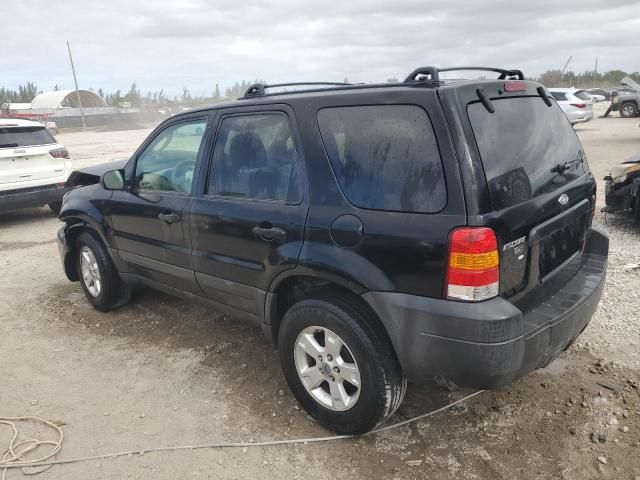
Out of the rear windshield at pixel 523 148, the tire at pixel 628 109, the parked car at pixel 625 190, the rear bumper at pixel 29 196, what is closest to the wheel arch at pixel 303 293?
the rear windshield at pixel 523 148

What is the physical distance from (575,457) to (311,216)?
182cm

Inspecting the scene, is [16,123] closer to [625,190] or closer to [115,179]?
[115,179]

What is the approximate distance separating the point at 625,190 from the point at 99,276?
19.1ft

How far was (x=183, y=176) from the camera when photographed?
3.62 metres

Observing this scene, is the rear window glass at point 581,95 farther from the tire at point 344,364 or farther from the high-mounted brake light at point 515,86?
the tire at point 344,364

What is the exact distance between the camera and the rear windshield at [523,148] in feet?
7.77

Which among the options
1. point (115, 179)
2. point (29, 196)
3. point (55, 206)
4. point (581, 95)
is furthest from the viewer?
point (581, 95)

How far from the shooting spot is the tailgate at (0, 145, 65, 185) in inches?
310

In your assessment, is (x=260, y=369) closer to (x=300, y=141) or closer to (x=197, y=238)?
(x=197, y=238)

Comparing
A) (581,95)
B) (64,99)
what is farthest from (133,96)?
(581,95)

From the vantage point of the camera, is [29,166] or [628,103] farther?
[628,103]

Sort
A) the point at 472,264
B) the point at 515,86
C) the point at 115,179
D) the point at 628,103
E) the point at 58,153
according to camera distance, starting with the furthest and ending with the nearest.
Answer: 1. the point at 628,103
2. the point at 58,153
3. the point at 115,179
4. the point at 515,86
5. the point at 472,264

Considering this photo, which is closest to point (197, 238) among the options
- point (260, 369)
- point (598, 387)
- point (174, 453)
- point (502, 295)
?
point (260, 369)

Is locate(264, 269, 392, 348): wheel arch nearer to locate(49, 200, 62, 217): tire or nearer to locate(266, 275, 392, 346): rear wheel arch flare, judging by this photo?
locate(266, 275, 392, 346): rear wheel arch flare
